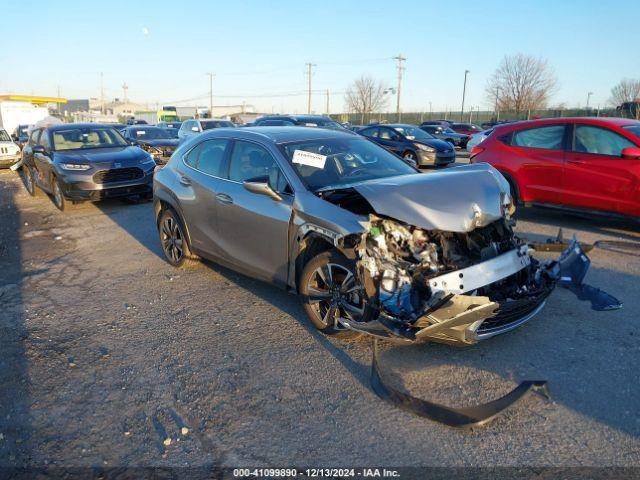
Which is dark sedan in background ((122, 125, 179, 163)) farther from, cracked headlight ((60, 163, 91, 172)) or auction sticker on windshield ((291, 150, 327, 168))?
auction sticker on windshield ((291, 150, 327, 168))

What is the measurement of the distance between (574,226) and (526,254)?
4526 mm

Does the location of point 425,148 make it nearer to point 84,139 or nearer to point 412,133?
point 412,133

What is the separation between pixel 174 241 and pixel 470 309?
13.3ft

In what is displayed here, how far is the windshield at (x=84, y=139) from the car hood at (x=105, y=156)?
0.29m

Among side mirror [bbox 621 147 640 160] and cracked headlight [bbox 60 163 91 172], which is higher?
side mirror [bbox 621 147 640 160]

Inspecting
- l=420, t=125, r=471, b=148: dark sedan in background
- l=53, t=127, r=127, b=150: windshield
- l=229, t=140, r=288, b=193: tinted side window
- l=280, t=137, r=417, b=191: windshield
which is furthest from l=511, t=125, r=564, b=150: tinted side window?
l=420, t=125, r=471, b=148: dark sedan in background

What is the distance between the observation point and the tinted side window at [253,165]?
4570mm

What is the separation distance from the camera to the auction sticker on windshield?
15.0 feet

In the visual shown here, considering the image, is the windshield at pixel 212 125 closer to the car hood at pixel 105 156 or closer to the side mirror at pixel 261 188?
the car hood at pixel 105 156

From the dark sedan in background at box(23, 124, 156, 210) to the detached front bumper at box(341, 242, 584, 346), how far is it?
794 centimetres

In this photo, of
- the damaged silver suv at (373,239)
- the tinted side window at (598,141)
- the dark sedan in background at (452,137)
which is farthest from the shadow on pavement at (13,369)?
the dark sedan in background at (452,137)

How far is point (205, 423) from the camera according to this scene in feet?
10.3

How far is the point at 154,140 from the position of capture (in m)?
17.3

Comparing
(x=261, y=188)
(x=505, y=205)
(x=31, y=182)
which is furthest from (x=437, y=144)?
(x=261, y=188)
